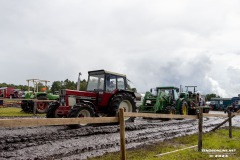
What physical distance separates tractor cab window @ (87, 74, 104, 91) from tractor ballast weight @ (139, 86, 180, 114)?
451 cm

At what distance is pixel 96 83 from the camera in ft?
40.9

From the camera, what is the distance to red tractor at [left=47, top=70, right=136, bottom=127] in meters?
11.3

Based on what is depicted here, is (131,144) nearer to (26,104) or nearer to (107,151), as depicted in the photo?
(107,151)

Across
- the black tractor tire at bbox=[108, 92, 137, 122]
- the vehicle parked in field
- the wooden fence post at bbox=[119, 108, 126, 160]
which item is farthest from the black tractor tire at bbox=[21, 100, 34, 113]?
the wooden fence post at bbox=[119, 108, 126, 160]

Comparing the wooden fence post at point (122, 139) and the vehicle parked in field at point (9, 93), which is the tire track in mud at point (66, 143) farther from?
the vehicle parked in field at point (9, 93)

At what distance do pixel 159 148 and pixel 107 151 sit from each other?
1.41 m

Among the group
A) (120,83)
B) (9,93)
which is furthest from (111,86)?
(9,93)

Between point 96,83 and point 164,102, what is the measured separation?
5604 millimetres

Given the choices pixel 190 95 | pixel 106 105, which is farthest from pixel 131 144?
pixel 190 95

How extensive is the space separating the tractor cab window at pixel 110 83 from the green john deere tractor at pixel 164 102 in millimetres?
4026

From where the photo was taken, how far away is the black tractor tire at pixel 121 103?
38.7ft

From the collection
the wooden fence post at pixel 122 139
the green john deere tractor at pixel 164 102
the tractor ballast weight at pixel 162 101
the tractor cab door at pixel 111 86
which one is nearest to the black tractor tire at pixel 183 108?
the green john deere tractor at pixel 164 102

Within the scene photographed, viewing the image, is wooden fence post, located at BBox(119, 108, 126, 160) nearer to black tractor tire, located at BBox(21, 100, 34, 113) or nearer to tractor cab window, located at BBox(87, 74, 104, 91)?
tractor cab window, located at BBox(87, 74, 104, 91)

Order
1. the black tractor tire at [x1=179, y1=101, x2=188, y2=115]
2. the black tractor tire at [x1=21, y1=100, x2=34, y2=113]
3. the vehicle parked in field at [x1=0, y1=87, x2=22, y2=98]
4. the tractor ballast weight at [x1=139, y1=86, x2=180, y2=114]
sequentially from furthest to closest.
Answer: the vehicle parked in field at [x1=0, y1=87, x2=22, y2=98] < the black tractor tire at [x1=21, y1=100, x2=34, y2=113] < the black tractor tire at [x1=179, y1=101, x2=188, y2=115] < the tractor ballast weight at [x1=139, y1=86, x2=180, y2=114]
